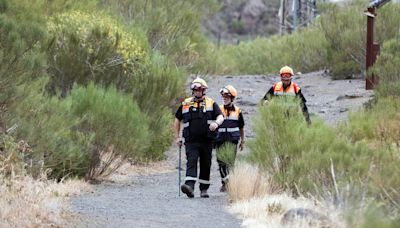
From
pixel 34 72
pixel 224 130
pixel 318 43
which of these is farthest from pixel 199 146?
pixel 318 43

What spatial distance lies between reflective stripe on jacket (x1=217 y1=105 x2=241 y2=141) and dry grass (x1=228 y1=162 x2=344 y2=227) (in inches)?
34.6

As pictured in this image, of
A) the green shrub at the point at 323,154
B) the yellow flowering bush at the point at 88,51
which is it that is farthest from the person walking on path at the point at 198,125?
the yellow flowering bush at the point at 88,51

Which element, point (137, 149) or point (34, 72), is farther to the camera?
point (137, 149)

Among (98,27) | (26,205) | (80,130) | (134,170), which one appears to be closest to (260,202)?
(26,205)

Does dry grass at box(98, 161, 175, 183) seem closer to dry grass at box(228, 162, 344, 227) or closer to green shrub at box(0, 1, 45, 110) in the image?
green shrub at box(0, 1, 45, 110)

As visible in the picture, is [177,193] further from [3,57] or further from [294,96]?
[3,57]

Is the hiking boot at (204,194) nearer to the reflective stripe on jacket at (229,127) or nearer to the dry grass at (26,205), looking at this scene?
the reflective stripe on jacket at (229,127)

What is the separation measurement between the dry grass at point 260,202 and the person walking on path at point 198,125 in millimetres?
670

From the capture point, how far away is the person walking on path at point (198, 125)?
48.6 ft

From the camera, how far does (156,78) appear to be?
24.6m

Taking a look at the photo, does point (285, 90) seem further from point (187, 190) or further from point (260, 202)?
point (260, 202)

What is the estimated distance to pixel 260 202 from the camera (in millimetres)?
13016

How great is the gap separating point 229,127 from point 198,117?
37.0 inches

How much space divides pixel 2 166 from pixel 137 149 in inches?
301
